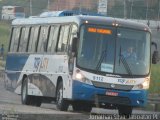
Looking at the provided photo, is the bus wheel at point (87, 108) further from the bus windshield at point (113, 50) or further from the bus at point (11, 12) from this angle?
the bus at point (11, 12)

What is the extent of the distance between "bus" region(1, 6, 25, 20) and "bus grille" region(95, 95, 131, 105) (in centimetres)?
3766

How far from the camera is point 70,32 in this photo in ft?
Answer: 81.5

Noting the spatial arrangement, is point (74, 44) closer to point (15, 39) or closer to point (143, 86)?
point (143, 86)

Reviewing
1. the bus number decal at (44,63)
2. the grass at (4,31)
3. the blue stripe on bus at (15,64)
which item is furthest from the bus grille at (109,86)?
the grass at (4,31)

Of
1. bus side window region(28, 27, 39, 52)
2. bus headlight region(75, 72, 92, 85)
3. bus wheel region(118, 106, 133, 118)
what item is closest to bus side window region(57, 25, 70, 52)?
bus headlight region(75, 72, 92, 85)

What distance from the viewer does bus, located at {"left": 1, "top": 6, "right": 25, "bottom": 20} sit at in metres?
62.7

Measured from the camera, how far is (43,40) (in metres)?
27.8

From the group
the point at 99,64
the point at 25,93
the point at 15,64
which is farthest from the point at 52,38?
the point at 15,64

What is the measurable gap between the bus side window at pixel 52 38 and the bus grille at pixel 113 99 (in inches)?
137

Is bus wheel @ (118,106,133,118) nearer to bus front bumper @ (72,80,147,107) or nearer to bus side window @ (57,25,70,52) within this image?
bus front bumper @ (72,80,147,107)

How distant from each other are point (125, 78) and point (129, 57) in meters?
0.65

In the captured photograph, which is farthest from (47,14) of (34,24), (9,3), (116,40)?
(9,3)

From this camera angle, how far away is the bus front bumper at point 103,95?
77.0 ft

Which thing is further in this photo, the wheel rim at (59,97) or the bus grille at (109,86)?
the wheel rim at (59,97)
